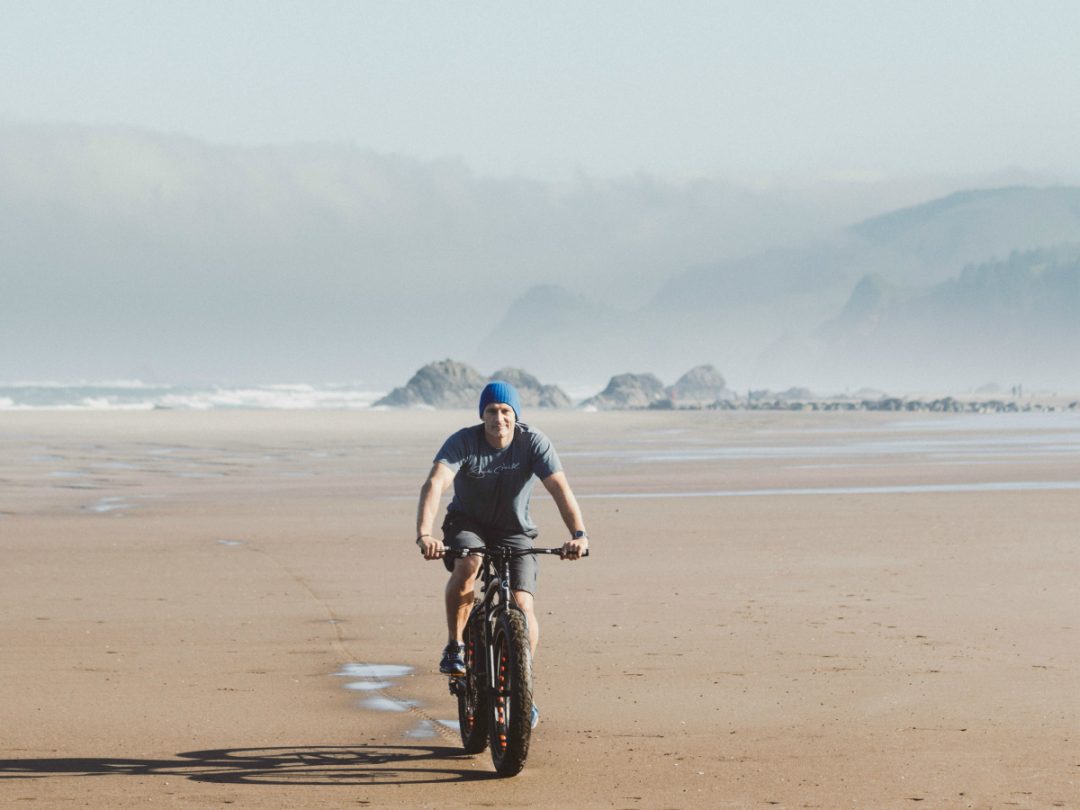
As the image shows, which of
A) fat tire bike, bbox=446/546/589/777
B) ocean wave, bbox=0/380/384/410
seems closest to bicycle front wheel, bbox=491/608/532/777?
fat tire bike, bbox=446/546/589/777

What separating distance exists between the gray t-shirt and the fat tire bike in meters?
0.19

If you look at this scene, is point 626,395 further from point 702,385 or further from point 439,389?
point 702,385

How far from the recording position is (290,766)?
7574mm

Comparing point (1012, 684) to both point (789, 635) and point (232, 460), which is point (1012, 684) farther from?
point (232, 460)

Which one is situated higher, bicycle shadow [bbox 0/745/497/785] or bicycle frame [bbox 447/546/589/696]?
bicycle frame [bbox 447/546/589/696]

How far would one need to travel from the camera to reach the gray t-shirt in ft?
26.2

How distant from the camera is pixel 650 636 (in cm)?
1129

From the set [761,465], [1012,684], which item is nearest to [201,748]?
[1012,684]

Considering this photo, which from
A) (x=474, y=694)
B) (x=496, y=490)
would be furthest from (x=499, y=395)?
(x=474, y=694)

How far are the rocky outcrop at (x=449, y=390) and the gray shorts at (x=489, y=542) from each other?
10904 cm

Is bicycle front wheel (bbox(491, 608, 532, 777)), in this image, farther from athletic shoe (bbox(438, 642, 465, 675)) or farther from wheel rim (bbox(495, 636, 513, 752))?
athletic shoe (bbox(438, 642, 465, 675))

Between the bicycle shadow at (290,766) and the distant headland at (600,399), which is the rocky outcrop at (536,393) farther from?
the bicycle shadow at (290,766)

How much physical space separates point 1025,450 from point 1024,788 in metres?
33.2

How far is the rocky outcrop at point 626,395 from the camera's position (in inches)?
5182
